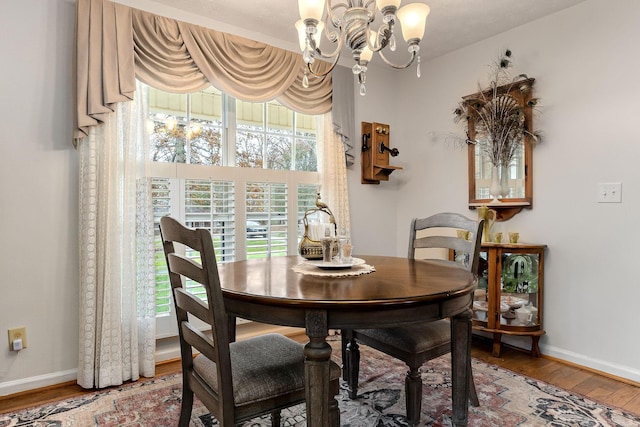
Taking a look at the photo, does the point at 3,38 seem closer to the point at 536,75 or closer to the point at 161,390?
the point at 161,390

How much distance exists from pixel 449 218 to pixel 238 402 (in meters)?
1.39

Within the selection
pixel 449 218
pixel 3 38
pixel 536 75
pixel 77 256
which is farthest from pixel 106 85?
pixel 536 75

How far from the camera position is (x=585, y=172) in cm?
248

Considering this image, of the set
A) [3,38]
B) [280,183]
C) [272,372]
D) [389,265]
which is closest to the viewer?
[272,372]

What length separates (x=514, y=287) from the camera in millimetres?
2635

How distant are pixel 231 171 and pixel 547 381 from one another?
2.40 metres

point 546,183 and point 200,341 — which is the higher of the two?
point 546,183

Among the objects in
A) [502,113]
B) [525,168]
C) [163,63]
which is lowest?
[525,168]

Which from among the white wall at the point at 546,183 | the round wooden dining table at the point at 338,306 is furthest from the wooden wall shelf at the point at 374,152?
the round wooden dining table at the point at 338,306

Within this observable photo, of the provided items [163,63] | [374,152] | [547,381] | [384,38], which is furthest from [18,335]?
[547,381]

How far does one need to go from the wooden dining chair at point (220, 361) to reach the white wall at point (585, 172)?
1997 mm

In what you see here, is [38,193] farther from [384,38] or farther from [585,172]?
[585,172]

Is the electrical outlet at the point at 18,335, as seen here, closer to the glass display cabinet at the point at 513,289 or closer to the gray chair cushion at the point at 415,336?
the gray chair cushion at the point at 415,336

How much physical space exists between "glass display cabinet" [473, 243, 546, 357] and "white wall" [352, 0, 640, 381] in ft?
0.39
